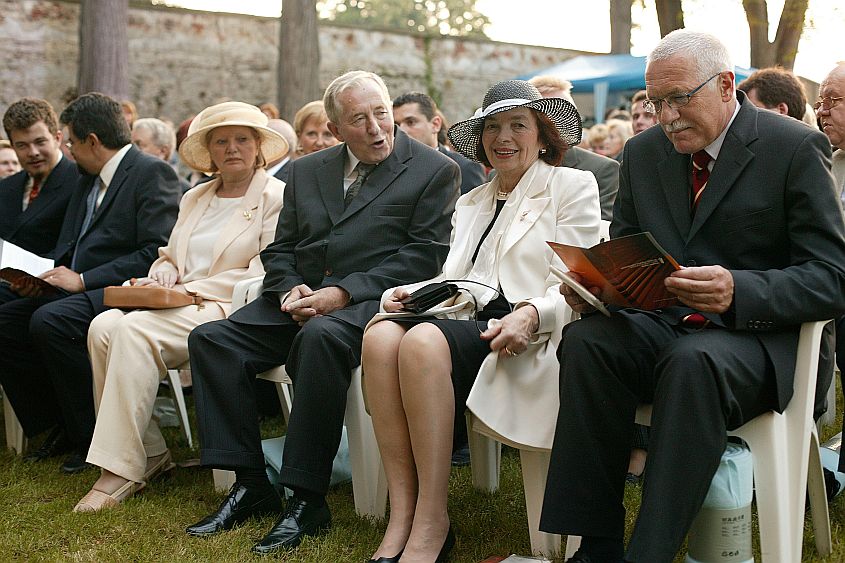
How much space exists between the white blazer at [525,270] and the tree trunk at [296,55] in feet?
32.7

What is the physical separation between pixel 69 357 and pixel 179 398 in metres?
0.57

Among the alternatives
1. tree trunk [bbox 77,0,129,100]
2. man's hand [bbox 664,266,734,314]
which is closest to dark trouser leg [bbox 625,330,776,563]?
man's hand [bbox 664,266,734,314]

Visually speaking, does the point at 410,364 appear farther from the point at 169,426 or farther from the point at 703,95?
the point at 169,426

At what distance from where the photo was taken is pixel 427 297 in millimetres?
3658

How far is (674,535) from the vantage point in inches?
108

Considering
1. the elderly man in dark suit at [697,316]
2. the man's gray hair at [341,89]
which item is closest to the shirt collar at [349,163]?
the man's gray hair at [341,89]

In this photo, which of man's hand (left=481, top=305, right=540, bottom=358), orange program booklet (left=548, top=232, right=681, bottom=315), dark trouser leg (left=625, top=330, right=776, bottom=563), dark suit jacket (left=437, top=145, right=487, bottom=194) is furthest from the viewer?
dark suit jacket (left=437, top=145, right=487, bottom=194)

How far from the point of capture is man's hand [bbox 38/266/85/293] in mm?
5152

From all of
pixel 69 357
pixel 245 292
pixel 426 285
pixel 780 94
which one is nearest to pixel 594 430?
pixel 426 285

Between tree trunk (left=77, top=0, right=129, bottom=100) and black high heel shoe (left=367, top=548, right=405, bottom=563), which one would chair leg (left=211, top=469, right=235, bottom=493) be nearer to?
black high heel shoe (left=367, top=548, right=405, bottom=563)

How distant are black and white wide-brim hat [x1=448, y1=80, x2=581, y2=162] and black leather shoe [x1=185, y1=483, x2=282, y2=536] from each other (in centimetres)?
168

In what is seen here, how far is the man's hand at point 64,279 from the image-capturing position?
5152 mm

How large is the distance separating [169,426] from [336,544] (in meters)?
2.30

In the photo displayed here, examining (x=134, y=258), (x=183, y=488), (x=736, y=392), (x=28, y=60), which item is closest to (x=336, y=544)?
(x=183, y=488)
